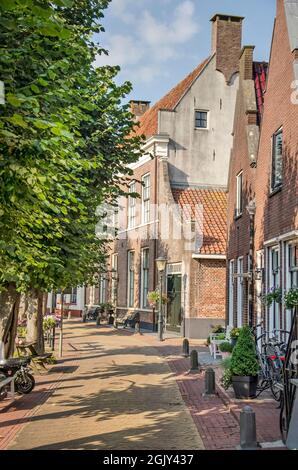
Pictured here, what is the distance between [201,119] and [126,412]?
22.9m

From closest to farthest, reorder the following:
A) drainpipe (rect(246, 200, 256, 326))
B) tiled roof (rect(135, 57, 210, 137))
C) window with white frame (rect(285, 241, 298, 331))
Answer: window with white frame (rect(285, 241, 298, 331))
drainpipe (rect(246, 200, 256, 326))
tiled roof (rect(135, 57, 210, 137))

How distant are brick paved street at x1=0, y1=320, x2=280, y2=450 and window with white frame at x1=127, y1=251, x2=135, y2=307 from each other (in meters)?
17.3

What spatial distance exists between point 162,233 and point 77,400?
18.3 metres

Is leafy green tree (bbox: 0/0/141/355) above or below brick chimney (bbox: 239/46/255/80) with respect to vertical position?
below

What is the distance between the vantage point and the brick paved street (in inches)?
323

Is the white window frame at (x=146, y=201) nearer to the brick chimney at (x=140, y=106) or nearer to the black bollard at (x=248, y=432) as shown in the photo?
the brick chimney at (x=140, y=106)

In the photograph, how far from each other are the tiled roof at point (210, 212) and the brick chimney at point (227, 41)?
6.22m

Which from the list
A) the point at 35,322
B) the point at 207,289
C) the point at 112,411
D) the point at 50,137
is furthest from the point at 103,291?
the point at 50,137

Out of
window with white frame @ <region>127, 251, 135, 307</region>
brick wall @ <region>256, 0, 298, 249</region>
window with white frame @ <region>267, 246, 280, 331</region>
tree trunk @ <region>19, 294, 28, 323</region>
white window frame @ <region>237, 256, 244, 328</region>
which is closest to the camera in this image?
brick wall @ <region>256, 0, 298, 249</region>

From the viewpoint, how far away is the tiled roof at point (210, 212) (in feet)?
83.9

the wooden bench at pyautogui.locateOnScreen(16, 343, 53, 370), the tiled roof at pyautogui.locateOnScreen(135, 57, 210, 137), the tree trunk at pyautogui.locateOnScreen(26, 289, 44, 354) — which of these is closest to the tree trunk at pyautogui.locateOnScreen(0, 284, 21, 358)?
the wooden bench at pyautogui.locateOnScreen(16, 343, 53, 370)

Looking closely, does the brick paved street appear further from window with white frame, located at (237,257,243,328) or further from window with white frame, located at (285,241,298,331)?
window with white frame, located at (237,257,243,328)

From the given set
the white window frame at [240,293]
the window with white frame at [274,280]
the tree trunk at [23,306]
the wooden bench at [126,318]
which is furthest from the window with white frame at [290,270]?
the wooden bench at [126,318]

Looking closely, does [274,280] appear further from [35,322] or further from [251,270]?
[35,322]
